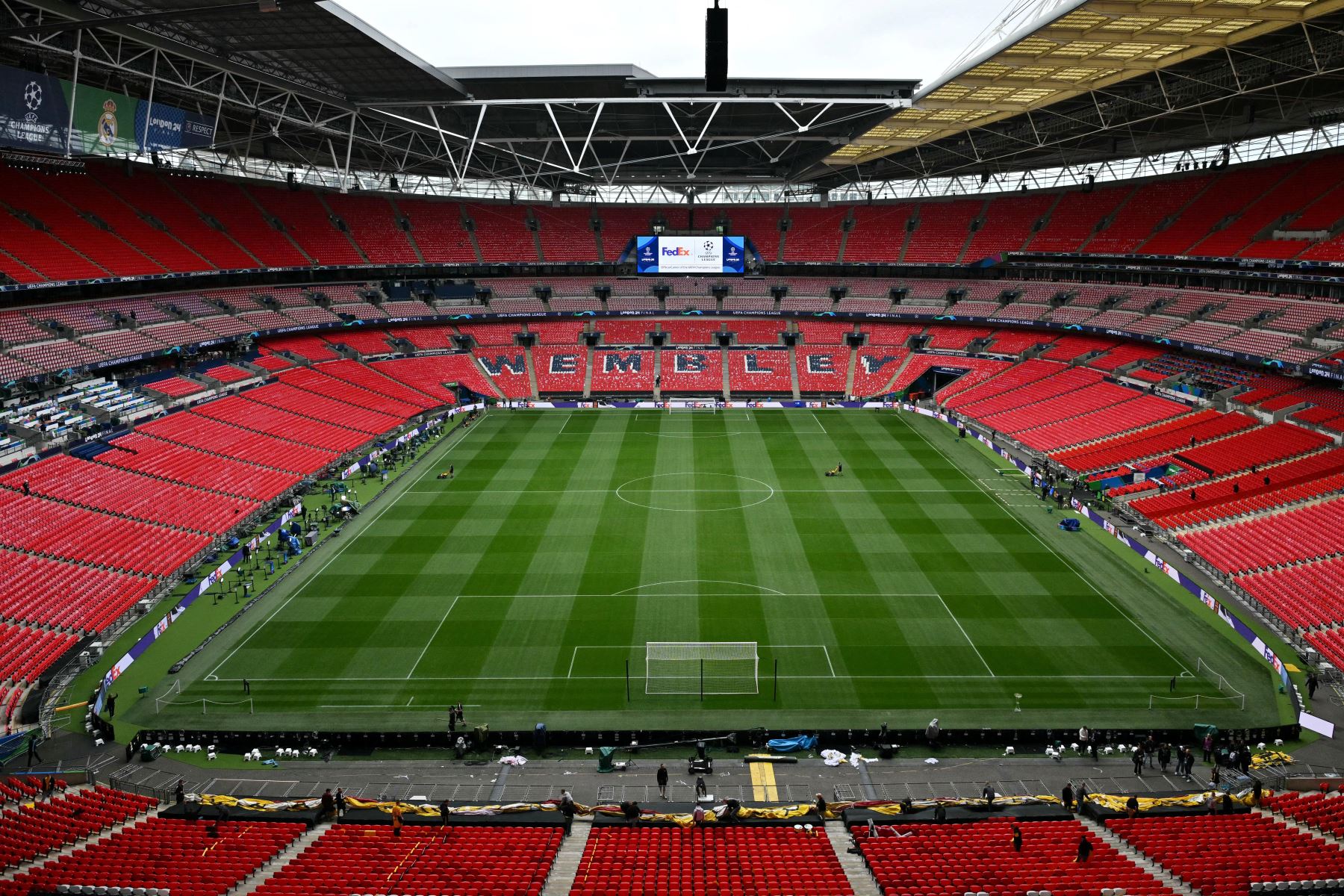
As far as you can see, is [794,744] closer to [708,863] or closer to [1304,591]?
[708,863]

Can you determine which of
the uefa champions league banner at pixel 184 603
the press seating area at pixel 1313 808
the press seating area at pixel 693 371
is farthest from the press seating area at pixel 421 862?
the press seating area at pixel 693 371

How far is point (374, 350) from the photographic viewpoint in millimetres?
66250

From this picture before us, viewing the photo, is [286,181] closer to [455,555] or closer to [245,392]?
[245,392]

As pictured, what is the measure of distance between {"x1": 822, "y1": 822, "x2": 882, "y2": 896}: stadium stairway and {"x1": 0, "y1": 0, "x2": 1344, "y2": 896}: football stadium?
0.40ft

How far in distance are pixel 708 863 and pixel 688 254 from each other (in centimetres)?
6471

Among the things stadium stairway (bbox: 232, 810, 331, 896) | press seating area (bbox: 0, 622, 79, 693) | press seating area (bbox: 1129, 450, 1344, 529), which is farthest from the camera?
press seating area (bbox: 1129, 450, 1344, 529)

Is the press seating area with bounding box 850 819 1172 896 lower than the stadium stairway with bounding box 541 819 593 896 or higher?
higher

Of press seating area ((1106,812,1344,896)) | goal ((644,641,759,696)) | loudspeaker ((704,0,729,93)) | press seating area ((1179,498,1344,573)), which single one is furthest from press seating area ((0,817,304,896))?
press seating area ((1179,498,1344,573))

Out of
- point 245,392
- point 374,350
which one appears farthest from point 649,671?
point 374,350

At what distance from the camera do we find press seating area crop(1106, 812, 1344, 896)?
14516 millimetres

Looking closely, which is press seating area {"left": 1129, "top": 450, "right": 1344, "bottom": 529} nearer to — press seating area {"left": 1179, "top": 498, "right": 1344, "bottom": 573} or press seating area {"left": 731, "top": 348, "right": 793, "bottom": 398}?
press seating area {"left": 1179, "top": 498, "right": 1344, "bottom": 573}

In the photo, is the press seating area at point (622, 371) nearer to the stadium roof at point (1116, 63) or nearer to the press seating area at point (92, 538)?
the stadium roof at point (1116, 63)

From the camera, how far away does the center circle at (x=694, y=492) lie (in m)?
40.7

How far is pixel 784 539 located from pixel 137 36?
107 ft
